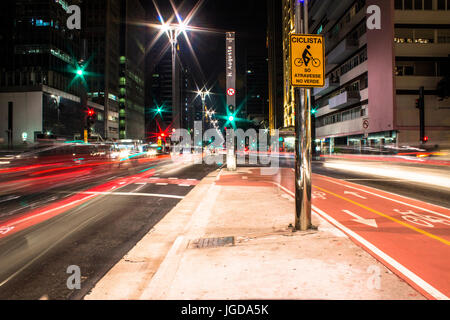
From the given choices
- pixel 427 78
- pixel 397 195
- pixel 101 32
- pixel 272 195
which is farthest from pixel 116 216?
pixel 101 32

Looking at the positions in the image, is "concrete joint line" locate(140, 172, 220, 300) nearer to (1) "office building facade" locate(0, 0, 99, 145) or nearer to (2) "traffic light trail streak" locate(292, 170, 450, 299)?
(2) "traffic light trail streak" locate(292, 170, 450, 299)

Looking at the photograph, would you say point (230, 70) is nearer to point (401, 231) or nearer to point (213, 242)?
point (401, 231)

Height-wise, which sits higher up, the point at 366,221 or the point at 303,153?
the point at 303,153

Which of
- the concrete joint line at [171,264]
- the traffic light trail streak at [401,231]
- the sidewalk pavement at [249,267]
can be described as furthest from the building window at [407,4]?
the concrete joint line at [171,264]

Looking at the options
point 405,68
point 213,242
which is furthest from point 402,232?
point 405,68

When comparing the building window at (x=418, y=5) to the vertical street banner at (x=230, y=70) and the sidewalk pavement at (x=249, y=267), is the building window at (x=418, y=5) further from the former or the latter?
the sidewalk pavement at (x=249, y=267)

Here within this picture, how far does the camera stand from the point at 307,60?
5.73 meters

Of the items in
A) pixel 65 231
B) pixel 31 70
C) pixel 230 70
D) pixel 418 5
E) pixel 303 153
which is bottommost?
pixel 65 231

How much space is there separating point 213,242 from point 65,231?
334 cm

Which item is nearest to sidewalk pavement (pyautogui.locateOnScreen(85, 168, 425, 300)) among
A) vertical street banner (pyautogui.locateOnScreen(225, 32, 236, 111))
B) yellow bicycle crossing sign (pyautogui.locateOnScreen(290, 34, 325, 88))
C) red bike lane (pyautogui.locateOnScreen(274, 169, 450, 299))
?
red bike lane (pyautogui.locateOnScreen(274, 169, 450, 299))

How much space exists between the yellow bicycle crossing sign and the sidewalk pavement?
2.75 meters

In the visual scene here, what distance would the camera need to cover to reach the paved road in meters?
4.23

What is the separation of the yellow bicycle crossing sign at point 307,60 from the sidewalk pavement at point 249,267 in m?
2.75

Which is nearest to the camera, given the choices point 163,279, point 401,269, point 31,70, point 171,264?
point 163,279
